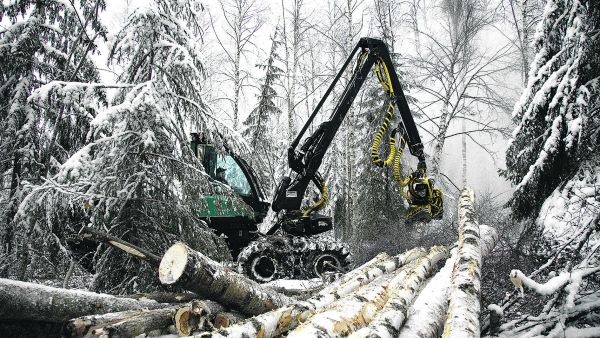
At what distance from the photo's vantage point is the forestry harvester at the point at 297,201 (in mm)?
7855

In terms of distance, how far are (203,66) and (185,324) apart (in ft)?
12.8

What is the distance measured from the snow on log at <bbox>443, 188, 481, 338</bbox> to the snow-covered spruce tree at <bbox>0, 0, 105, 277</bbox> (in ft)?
20.6

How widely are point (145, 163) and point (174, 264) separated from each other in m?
2.47

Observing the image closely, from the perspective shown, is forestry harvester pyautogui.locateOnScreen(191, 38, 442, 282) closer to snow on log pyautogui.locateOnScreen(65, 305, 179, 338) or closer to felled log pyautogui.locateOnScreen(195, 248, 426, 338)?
felled log pyautogui.locateOnScreen(195, 248, 426, 338)

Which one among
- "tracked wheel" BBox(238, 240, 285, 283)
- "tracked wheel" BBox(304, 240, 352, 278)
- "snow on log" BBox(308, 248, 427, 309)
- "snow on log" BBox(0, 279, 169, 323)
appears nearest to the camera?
"snow on log" BBox(0, 279, 169, 323)

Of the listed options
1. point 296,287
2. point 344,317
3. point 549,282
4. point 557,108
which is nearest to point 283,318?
point 344,317

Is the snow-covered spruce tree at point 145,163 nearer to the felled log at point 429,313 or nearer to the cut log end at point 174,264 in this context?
the cut log end at point 174,264

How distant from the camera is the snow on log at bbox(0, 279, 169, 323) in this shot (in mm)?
3486

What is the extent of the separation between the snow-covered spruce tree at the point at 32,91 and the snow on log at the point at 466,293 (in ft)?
20.6

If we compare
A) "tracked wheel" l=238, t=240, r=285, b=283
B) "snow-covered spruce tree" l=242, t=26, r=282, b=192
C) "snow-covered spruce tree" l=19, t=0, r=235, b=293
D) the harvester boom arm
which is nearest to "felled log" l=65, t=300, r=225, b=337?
"snow-covered spruce tree" l=19, t=0, r=235, b=293

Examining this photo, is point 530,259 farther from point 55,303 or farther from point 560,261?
point 55,303

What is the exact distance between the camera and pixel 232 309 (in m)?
4.28

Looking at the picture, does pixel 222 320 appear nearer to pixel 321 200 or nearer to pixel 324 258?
pixel 324 258

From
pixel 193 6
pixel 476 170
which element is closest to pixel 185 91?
pixel 193 6
